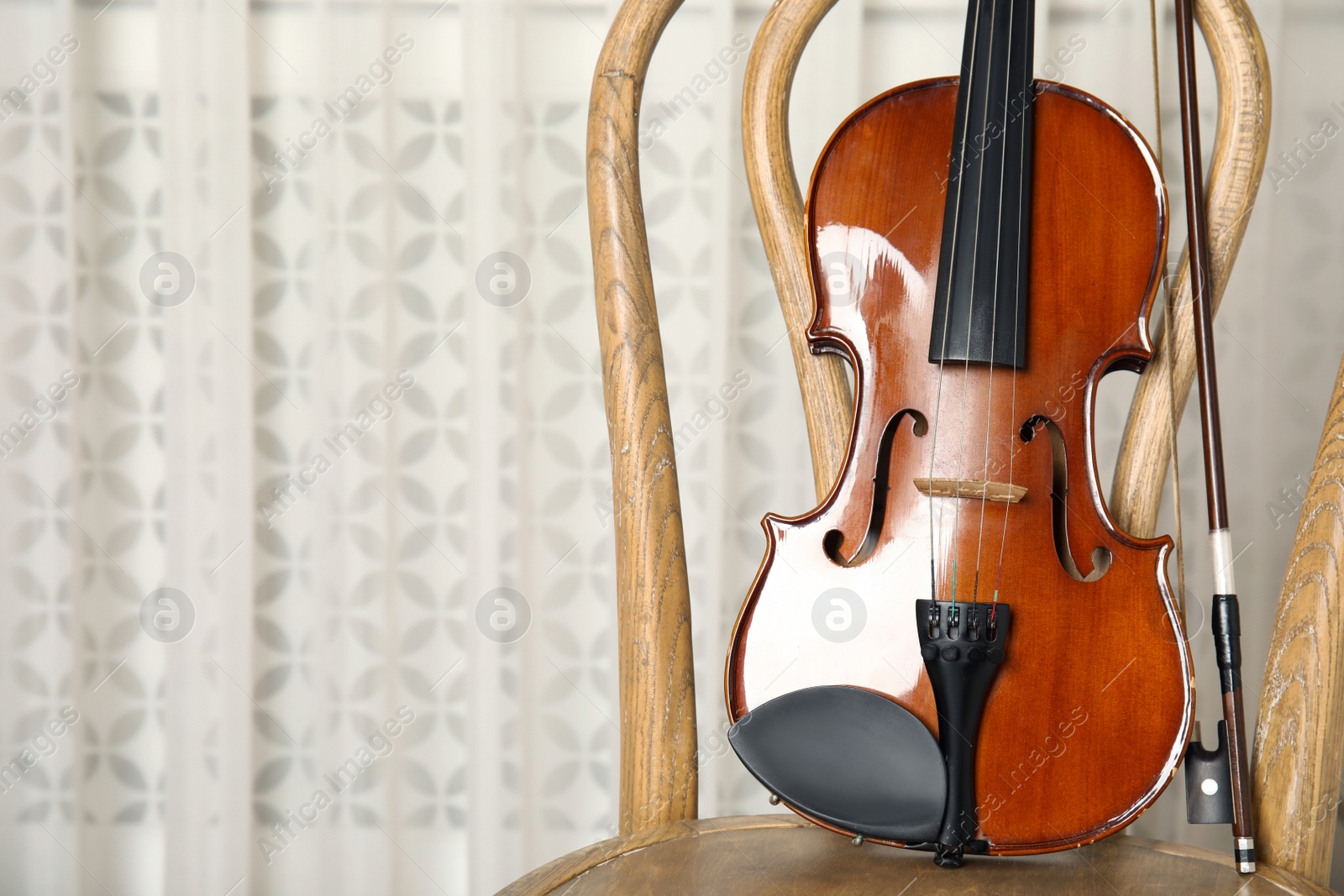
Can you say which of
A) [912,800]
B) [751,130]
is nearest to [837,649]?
[912,800]

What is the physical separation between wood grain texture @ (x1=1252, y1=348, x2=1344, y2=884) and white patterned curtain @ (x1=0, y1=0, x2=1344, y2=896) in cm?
61

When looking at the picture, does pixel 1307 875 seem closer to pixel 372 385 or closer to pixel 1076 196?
pixel 1076 196

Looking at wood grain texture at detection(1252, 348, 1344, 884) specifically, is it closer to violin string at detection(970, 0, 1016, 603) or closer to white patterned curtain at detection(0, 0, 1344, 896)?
violin string at detection(970, 0, 1016, 603)

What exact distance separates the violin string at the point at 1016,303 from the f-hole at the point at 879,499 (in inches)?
2.1

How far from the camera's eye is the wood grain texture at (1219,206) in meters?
0.60

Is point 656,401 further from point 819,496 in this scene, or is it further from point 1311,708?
point 1311,708

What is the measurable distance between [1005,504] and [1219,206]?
0.25 metres

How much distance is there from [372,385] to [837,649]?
2.67 feet

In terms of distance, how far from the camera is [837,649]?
0.54 m

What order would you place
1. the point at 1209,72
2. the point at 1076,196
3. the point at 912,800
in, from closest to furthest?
the point at 912,800 → the point at 1076,196 → the point at 1209,72

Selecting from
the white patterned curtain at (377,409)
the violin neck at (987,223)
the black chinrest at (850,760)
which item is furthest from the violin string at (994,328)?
the white patterned curtain at (377,409)

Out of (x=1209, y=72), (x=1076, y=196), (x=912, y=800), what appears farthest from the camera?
(x=1209, y=72)

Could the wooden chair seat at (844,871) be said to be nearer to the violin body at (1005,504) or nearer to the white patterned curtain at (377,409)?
the violin body at (1005,504)

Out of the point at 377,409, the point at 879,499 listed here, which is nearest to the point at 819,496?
the point at 879,499
